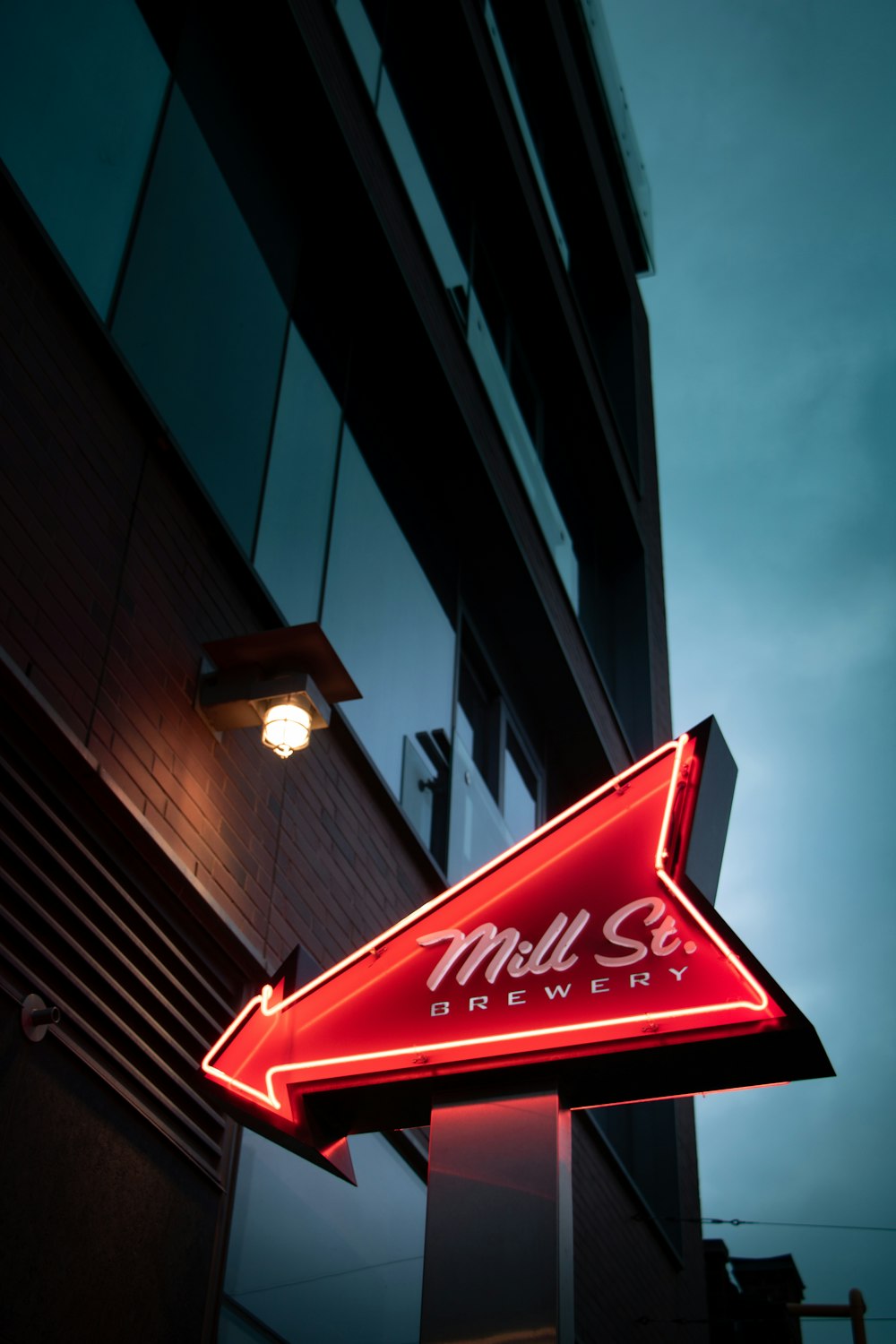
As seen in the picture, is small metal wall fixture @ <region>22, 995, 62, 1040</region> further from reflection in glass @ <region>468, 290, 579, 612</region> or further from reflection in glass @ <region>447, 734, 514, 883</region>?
reflection in glass @ <region>468, 290, 579, 612</region>

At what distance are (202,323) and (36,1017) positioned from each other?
4.28 metres

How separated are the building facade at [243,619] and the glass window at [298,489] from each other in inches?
1.5

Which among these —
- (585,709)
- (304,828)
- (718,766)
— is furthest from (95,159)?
(585,709)

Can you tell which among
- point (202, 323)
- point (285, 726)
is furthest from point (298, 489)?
point (285, 726)

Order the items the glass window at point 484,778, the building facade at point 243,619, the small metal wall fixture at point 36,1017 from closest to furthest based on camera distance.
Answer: the small metal wall fixture at point 36,1017 → the building facade at point 243,619 → the glass window at point 484,778

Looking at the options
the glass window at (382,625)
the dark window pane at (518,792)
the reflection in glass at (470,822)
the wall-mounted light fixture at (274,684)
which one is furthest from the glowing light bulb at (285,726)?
the dark window pane at (518,792)

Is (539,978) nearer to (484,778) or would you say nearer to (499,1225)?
(499,1225)

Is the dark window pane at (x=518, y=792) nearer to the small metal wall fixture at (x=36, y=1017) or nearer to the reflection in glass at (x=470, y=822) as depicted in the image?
the reflection in glass at (x=470, y=822)

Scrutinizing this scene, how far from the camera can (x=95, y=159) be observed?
7273mm

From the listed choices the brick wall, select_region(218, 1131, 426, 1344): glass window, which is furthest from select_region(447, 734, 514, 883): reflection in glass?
select_region(218, 1131, 426, 1344): glass window

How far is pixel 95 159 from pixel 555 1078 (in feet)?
16.7

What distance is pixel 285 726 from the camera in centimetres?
684

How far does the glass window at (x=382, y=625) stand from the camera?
9273mm

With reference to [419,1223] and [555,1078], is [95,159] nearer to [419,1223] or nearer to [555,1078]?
[555,1078]
